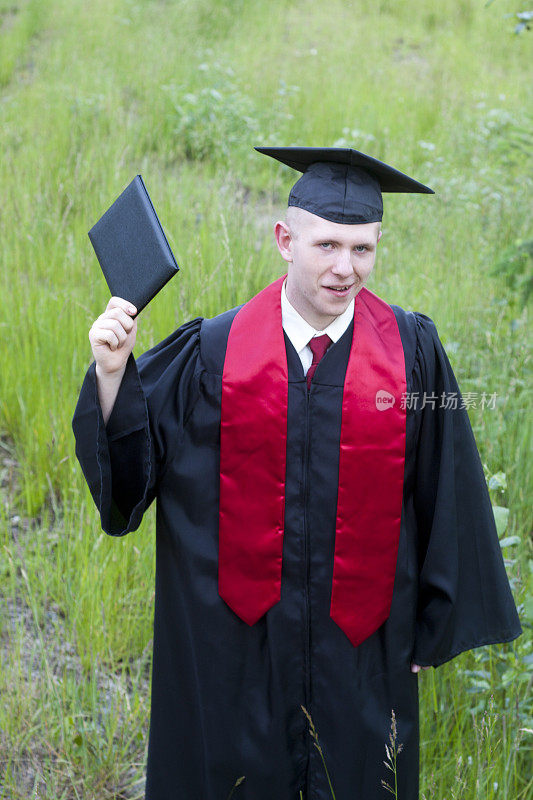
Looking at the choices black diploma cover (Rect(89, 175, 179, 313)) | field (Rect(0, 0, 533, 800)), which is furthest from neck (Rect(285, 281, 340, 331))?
field (Rect(0, 0, 533, 800))

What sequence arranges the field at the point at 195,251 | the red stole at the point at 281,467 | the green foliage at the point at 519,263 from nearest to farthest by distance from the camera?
1. the red stole at the point at 281,467
2. the field at the point at 195,251
3. the green foliage at the point at 519,263

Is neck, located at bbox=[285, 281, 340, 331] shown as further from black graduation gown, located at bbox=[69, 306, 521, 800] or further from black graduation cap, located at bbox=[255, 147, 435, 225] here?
black graduation cap, located at bbox=[255, 147, 435, 225]

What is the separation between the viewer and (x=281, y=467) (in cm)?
179

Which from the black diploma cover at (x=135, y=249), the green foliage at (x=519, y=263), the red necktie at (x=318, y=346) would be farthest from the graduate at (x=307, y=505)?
the green foliage at (x=519, y=263)

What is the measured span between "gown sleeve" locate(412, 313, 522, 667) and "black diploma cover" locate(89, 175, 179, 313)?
678 mm

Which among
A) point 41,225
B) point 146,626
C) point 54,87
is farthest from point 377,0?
point 146,626

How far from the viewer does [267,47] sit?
26.9 feet

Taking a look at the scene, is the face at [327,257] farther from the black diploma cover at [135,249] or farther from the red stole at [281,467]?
the black diploma cover at [135,249]

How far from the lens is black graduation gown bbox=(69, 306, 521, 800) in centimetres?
181

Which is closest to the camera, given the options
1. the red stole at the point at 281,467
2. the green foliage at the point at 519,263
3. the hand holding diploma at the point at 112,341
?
the hand holding diploma at the point at 112,341

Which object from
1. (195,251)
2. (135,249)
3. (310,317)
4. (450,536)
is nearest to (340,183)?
(310,317)

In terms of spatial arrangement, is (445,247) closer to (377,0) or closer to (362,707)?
(362,707)

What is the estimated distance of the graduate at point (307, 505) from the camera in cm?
173

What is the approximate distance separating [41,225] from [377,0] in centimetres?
737
